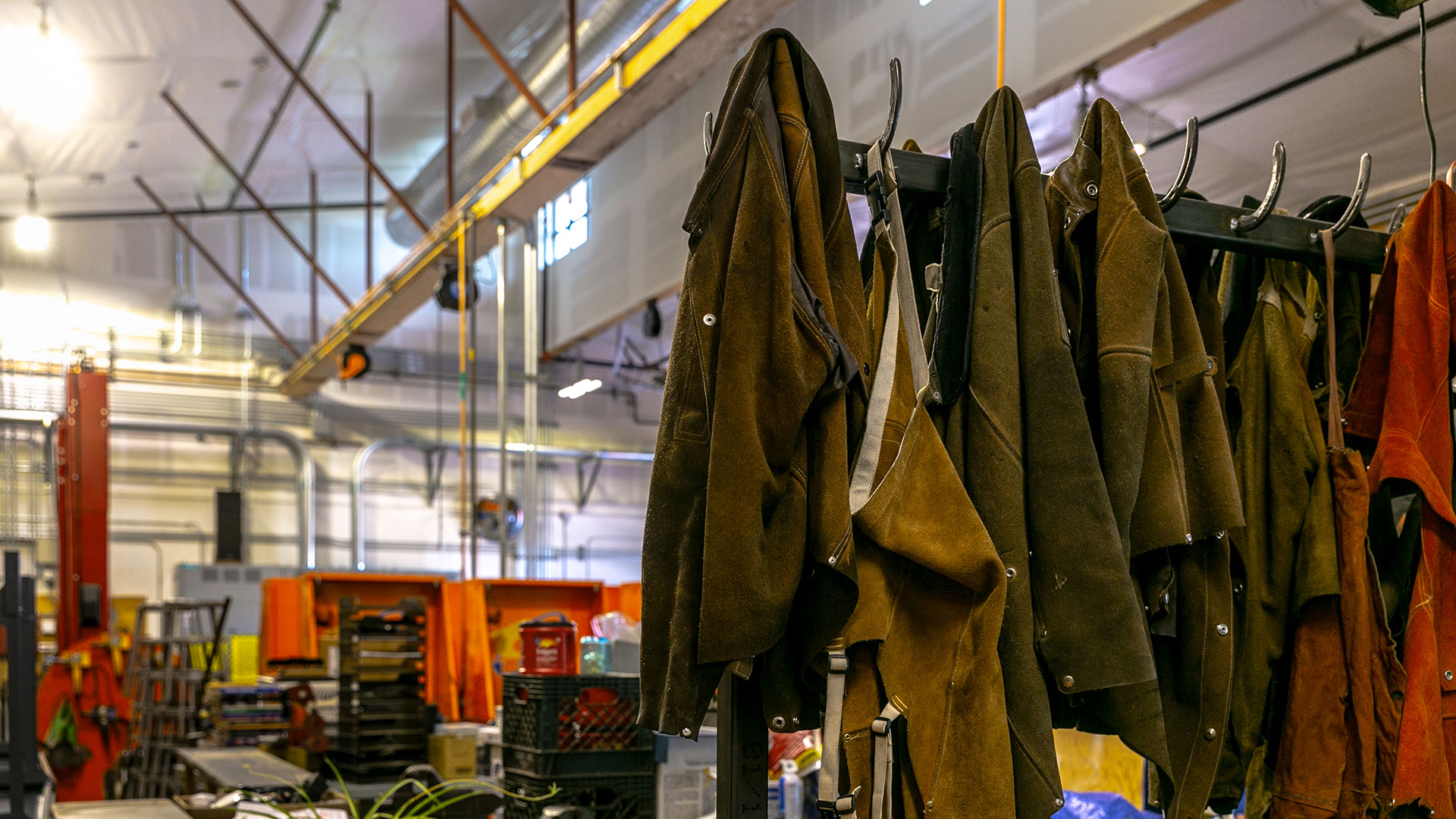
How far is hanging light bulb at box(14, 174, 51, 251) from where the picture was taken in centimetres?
1277

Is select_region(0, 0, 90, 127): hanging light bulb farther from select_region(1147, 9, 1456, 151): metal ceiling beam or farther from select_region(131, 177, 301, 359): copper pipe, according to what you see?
select_region(1147, 9, 1456, 151): metal ceiling beam

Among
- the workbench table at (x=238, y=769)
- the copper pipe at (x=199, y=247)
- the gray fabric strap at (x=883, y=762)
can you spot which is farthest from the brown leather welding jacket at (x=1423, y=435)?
the copper pipe at (x=199, y=247)

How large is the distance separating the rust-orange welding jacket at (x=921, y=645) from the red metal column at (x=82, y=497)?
9.27m

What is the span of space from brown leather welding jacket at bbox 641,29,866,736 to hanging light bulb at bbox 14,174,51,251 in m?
13.0

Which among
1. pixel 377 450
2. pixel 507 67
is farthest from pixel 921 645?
pixel 377 450

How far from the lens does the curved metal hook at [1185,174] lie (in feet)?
6.46

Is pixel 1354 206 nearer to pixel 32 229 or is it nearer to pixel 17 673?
pixel 17 673

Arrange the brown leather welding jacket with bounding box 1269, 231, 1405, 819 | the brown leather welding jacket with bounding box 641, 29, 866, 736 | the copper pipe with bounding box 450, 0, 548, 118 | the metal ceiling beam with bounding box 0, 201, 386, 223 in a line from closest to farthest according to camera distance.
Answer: the brown leather welding jacket with bounding box 641, 29, 866, 736 < the brown leather welding jacket with bounding box 1269, 231, 1405, 819 < the copper pipe with bounding box 450, 0, 548, 118 < the metal ceiling beam with bounding box 0, 201, 386, 223

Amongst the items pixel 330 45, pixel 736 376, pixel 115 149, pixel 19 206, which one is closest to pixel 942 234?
pixel 736 376

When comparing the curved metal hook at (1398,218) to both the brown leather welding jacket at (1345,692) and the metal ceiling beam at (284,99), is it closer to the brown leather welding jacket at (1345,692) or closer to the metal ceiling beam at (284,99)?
the brown leather welding jacket at (1345,692)

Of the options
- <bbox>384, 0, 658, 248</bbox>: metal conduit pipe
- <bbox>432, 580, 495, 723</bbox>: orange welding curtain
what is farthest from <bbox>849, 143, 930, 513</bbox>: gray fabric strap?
<bbox>384, 0, 658, 248</bbox>: metal conduit pipe

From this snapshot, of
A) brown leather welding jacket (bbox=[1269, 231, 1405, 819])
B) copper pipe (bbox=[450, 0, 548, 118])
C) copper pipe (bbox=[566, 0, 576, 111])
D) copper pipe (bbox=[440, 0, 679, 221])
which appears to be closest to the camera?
brown leather welding jacket (bbox=[1269, 231, 1405, 819])

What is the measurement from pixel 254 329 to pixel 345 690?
1089cm

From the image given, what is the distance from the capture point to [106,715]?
33.8ft
